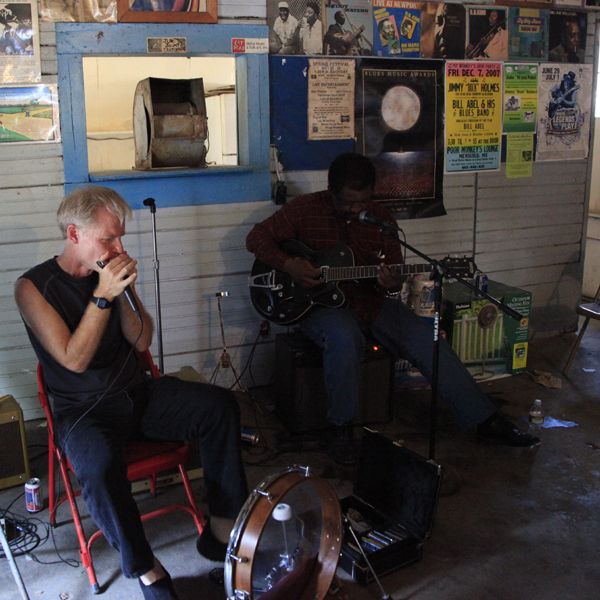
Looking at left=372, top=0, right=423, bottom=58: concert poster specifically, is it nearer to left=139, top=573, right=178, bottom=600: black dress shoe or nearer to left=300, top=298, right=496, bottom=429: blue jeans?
left=300, top=298, right=496, bottom=429: blue jeans

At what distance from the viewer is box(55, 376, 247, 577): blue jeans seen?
7.76ft

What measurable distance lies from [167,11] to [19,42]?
0.72 m

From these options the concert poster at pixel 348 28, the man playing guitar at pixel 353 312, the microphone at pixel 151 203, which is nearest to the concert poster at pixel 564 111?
the concert poster at pixel 348 28

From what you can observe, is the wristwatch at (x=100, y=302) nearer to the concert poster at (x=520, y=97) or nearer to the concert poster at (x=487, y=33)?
the concert poster at (x=487, y=33)

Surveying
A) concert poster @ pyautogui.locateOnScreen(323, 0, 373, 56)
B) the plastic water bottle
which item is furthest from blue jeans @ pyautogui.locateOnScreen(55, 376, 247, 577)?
concert poster @ pyautogui.locateOnScreen(323, 0, 373, 56)

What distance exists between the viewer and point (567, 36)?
491 centimetres

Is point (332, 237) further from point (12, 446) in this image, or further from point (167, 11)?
point (12, 446)

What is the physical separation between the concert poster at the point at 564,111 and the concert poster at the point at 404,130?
32.0 inches

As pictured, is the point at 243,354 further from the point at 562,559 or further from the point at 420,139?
the point at 562,559

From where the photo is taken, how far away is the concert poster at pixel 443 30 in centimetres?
441

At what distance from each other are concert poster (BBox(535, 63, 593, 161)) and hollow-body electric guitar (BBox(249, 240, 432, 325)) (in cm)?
191

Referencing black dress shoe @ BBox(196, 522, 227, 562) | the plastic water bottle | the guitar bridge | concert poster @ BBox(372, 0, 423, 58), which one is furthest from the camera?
concert poster @ BBox(372, 0, 423, 58)

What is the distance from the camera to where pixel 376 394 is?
12.7 ft

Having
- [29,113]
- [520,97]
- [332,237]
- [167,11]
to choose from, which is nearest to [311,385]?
[332,237]
